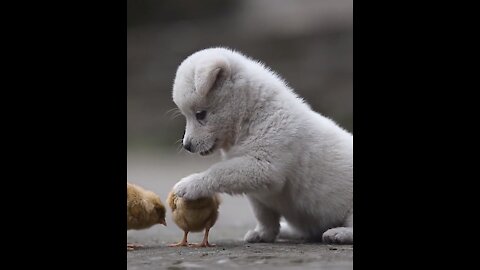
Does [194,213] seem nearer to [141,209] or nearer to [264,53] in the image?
[141,209]

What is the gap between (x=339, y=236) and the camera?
12.7ft

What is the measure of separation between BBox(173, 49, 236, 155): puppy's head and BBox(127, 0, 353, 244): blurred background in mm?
7423

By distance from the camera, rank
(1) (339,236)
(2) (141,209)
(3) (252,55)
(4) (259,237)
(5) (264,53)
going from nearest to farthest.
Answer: (2) (141,209) → (1) (339,236) → (4) (259,237) → (3) (252,55) → (5) (264,53)

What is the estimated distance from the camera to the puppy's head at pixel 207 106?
13.5 ft

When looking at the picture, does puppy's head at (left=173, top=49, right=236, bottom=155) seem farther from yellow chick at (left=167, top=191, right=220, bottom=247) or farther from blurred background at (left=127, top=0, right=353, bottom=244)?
blurred background at (left=127, top=0, right=353, bottom=244)

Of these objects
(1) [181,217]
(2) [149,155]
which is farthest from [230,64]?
(2) [149,155]

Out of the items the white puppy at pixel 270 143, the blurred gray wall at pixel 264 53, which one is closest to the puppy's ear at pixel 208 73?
the white puppy at pixel 270 143

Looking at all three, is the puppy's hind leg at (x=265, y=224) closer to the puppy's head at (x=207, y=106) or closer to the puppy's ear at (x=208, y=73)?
the puppy's head at (x=207, y=106)

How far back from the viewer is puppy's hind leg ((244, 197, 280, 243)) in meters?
4.30

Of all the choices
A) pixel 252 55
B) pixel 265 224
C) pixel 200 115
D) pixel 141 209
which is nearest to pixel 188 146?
pixel 200 115

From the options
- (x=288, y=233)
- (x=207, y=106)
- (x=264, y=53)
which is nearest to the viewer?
(x=207, y=106)

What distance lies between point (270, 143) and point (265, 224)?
66 cm

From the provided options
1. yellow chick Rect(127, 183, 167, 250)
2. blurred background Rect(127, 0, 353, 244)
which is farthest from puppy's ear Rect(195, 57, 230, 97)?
blurred background Rect(127, 0, 353, 244)
